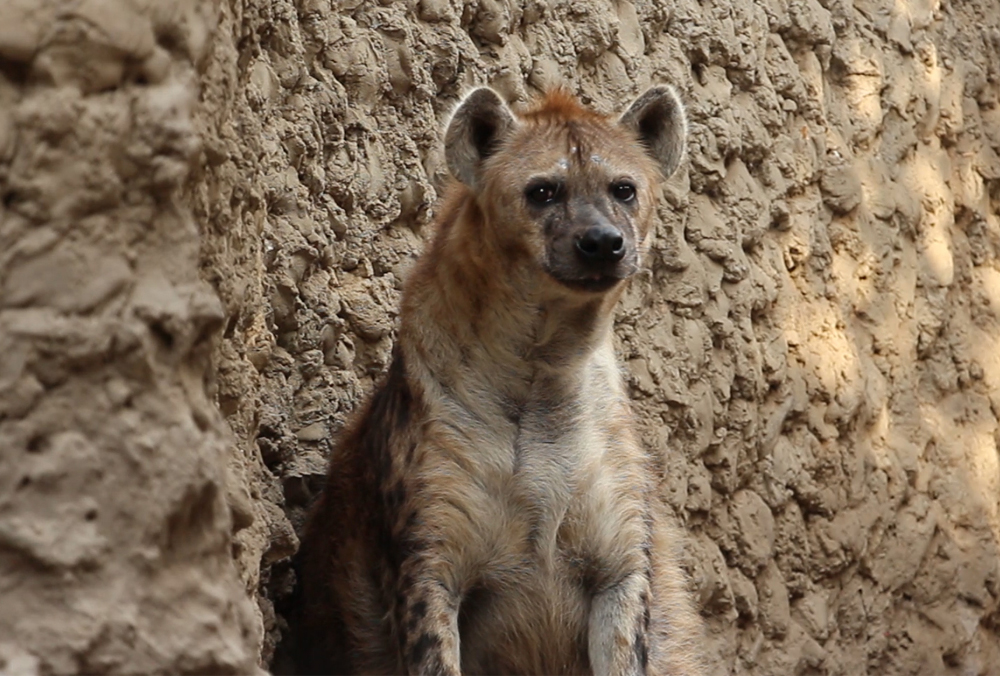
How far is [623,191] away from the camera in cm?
437

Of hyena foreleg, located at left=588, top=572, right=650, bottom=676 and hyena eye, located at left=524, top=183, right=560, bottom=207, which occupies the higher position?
hyena eye, located at left=524, top=183, right=560, bottom=207

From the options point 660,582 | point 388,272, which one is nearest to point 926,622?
point 660,582

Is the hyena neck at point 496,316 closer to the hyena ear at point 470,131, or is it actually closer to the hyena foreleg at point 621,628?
the hyena ear at point 470,131

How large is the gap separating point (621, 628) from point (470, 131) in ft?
4.56

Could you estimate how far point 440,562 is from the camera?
405 cm

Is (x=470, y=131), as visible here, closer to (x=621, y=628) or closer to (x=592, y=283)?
(x=592, y=283)

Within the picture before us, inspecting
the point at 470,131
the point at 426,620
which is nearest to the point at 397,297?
the point at 470,131

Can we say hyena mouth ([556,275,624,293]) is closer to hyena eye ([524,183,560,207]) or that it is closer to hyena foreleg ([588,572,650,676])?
hyena eye ([524,183,560,207])

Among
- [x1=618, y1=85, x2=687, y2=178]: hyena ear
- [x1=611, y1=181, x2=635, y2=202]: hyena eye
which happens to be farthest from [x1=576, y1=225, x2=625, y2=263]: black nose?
[x1=618, y1=85, x2=687, y2=178]: hyena ear

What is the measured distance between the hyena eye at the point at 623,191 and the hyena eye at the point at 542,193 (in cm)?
16

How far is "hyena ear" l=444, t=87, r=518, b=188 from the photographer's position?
438 centimetres

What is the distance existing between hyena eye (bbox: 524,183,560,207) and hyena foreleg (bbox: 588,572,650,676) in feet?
3.30

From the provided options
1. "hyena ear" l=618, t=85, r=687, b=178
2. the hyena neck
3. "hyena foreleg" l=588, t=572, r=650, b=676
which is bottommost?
"hyena foreleg" l=588, t=572, r=650, b=676

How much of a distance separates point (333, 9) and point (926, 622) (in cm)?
367
